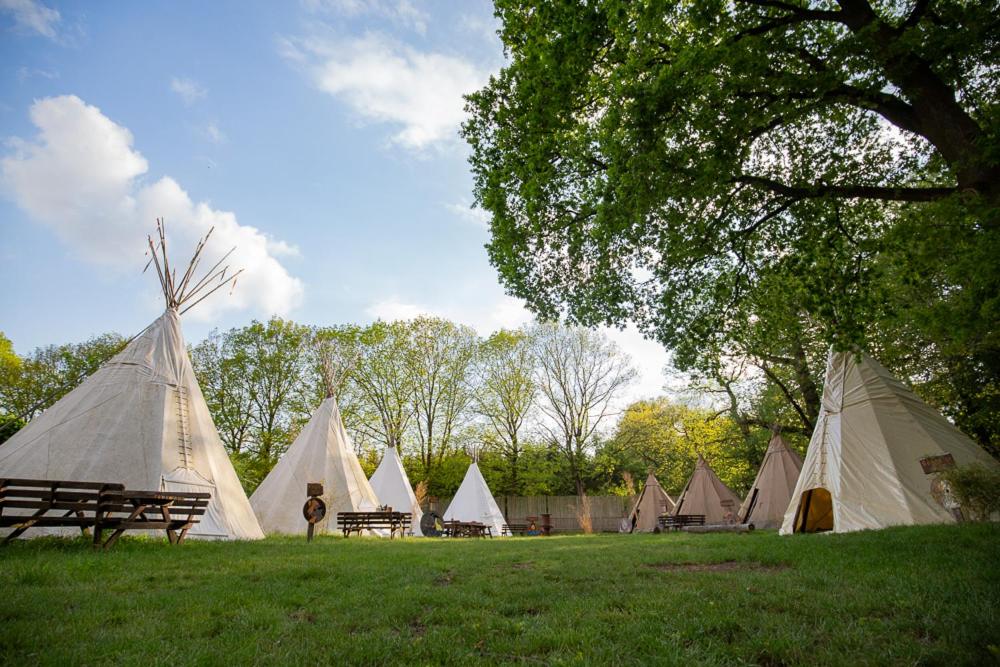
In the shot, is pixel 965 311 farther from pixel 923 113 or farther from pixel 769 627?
pixel 769 627

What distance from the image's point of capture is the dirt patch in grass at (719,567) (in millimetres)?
5805

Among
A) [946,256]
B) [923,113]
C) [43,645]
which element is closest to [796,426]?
[946,256]

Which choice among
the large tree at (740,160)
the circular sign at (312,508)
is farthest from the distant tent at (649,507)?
the circular sign at (312,508)

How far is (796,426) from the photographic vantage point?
61.6 ft

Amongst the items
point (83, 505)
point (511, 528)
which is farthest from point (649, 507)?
point (83, 505)

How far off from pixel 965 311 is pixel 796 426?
12.6 metres

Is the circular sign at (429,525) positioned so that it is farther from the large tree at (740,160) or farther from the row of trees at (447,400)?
the large tree at (740,160)

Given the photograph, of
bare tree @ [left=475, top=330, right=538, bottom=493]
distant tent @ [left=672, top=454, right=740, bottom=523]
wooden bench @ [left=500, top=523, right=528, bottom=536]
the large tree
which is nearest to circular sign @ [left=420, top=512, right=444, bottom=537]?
wooden bench @ [left=500, top=523, right=528, bottom=536]

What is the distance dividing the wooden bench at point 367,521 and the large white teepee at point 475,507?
728 centimetres

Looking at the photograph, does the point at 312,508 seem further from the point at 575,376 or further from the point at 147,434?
the point at 575,376

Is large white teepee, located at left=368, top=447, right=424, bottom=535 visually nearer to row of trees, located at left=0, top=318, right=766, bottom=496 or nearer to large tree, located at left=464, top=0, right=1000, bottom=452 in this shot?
row of trees, located at left=0, top=318, right=766, bottom=496

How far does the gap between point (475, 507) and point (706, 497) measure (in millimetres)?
9536

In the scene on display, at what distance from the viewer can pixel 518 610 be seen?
4.04 meters

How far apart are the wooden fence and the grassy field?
2188 cm
